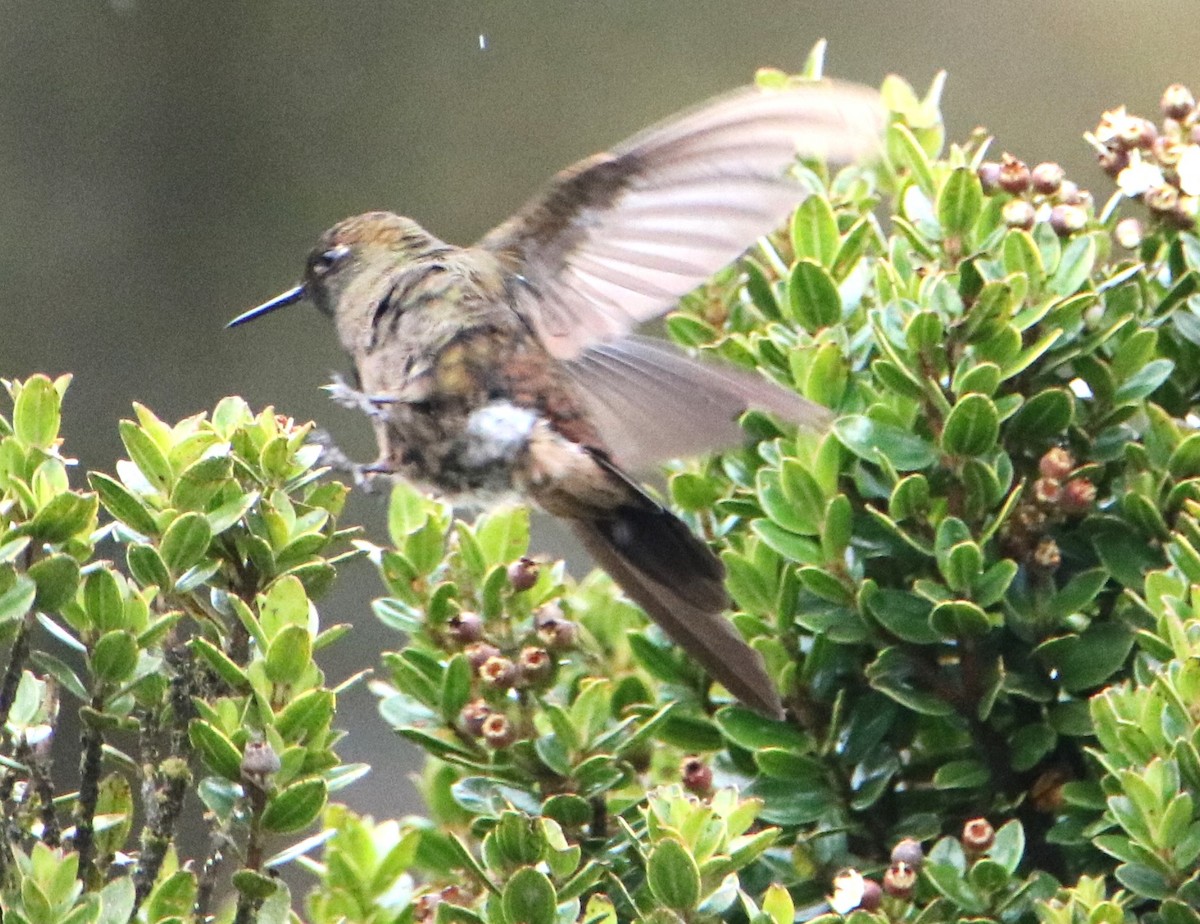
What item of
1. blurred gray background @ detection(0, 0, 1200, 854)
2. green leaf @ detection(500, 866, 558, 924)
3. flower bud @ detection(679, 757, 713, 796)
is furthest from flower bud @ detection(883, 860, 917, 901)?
blurred gray background @ detection(0, 0, 1200, 854)

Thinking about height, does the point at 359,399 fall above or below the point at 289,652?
below

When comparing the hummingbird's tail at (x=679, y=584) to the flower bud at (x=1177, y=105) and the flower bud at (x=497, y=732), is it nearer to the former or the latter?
the flower bud at (x=497, y=732)

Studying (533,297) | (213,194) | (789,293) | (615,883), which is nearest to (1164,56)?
(213,194)

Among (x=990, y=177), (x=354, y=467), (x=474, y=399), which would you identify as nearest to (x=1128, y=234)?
(x=990, y=177)

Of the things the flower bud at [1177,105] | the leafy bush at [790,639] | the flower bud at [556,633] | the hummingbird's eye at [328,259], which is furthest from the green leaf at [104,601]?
the hummingbird's eye at [328,259]

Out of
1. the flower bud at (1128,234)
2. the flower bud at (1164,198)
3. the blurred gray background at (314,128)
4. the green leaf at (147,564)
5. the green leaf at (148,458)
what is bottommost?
the blurred gray background at (314,128)

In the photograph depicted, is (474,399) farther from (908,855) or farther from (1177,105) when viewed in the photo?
(908,855)

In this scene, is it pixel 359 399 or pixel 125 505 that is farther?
pixel 359 399
